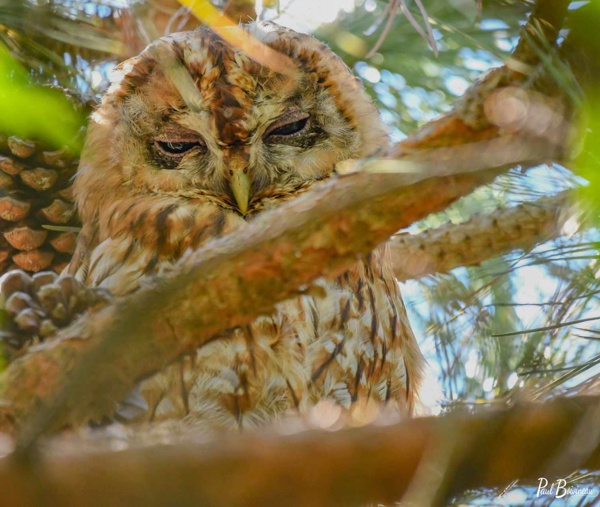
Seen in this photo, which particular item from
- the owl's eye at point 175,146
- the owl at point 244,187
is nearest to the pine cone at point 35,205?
the owl at point 244,187

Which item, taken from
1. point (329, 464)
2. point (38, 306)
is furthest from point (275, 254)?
point (38, 306)

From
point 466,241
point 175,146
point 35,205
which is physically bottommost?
point 466,241

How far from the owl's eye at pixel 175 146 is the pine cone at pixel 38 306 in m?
0.73

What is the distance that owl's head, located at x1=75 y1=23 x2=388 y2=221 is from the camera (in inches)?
75.3

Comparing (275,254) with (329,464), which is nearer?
(329,464)

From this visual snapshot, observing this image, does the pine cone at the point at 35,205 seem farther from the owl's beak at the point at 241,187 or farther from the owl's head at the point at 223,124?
the owl's beak at the point at 241,187

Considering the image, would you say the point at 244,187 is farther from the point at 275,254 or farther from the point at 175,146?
the point at 275,254

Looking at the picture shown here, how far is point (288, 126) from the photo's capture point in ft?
6.56

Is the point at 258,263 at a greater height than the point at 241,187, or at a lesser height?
greater

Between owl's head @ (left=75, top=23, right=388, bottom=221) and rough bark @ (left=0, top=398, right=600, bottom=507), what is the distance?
114 centimetres

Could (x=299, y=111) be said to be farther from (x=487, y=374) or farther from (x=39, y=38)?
(x=487, y=374)

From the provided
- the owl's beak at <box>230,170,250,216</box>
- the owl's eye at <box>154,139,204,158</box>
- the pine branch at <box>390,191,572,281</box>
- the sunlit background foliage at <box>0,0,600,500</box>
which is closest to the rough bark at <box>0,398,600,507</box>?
the sunlit background foliage at <box>0,0,600,500</box>

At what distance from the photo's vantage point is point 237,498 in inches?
31.2

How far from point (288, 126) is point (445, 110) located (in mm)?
396
